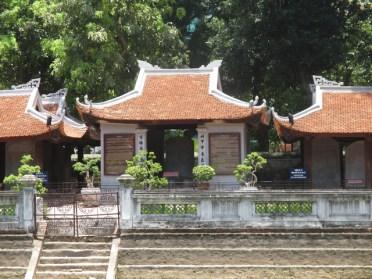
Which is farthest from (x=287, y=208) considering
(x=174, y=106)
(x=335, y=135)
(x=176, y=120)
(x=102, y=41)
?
(x=102, y=41)

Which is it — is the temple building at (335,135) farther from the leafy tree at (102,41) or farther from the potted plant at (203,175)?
the leafy tree at (102,41)

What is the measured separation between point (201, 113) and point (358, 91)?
6.93m

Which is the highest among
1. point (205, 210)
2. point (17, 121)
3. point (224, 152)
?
point (17, 121)

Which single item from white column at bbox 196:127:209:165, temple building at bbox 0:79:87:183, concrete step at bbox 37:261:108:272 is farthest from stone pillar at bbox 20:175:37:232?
white column at bbox 196:127:209:165

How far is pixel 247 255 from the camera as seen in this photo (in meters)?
15.7

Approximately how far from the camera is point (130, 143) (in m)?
24.0

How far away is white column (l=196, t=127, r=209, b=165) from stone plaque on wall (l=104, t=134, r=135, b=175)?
8.35 feet

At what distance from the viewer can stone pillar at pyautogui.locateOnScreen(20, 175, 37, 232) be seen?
16188mm

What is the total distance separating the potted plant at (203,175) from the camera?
21766 millimetres

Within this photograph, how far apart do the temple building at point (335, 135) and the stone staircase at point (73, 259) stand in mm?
9937

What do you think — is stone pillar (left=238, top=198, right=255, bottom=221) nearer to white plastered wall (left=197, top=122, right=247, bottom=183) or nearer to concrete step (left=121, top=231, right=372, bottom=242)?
concrete step (left=121, top=231, right=372, bottom=242)

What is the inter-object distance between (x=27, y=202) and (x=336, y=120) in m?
12.5

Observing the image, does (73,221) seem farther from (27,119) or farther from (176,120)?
(27,119)

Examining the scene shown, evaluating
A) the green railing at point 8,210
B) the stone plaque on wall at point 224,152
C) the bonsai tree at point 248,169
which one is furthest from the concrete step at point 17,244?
the stone plaque on wall at point 224,152
